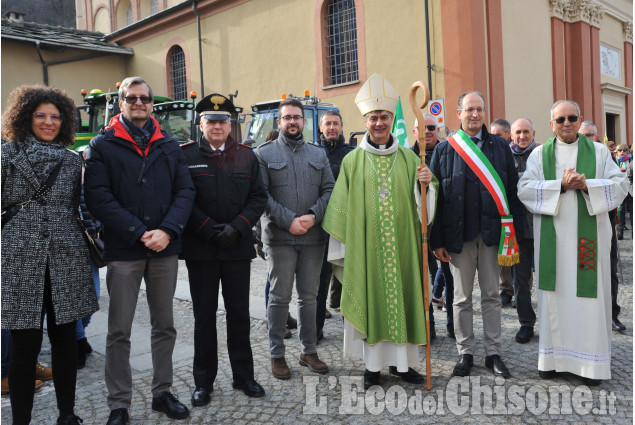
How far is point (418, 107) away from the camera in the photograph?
4.12m

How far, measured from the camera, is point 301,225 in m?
4.11

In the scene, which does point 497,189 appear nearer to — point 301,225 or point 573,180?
point 573,180

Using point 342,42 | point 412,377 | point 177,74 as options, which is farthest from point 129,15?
point 412,377

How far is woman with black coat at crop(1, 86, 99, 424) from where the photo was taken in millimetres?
3123

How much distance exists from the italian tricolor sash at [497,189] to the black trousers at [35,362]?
2884 mm

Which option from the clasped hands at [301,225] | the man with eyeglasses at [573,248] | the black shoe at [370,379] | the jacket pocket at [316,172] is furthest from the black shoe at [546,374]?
the jacket pocket at [316,172]

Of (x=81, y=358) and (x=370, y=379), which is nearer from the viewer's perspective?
(x=370, y=379)

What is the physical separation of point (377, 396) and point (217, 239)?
58.9 inches

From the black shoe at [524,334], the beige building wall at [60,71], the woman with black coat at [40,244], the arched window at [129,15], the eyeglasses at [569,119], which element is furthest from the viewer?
the arched window at [129,15]

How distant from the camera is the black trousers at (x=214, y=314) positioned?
3.80 metres

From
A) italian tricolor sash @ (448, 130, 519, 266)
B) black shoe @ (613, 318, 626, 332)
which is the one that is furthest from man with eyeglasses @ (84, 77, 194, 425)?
black shoe @ (613, 318, 626, 332)

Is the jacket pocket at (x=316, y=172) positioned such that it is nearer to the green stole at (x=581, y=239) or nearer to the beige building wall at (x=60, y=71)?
the green stole at (x=581, y=239)

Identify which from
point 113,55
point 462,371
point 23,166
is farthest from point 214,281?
point 113,55

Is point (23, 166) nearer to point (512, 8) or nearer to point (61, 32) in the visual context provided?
point (512, 8)
